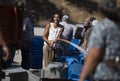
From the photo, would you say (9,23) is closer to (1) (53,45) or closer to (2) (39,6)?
(1) (53,45)

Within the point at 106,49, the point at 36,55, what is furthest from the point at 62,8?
the point at 106,49

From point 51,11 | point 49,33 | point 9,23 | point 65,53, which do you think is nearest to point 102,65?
point 9,23

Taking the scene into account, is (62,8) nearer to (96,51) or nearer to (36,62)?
(36,62)

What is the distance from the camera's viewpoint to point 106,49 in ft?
18.7

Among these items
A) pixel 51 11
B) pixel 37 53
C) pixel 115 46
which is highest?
pixel 115 46

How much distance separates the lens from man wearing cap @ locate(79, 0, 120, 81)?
567 cm

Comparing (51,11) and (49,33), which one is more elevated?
(49,33)

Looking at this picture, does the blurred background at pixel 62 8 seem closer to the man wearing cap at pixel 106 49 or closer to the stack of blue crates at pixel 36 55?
the stack of blue crates at pixel 36 55

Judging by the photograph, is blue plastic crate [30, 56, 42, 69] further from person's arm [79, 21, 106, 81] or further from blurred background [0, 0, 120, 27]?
blurred background [0, 0, 120, 27]

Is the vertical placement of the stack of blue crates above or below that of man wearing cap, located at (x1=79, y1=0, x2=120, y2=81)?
below

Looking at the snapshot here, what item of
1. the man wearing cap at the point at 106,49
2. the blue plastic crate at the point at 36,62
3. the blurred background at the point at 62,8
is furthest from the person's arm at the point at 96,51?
the blurred background at the point at 62,8

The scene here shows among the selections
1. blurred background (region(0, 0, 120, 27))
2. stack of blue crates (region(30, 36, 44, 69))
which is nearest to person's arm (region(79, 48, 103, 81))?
stack of blue crates (region(30, 36, 44, 69))

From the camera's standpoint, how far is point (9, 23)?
29.9 feet

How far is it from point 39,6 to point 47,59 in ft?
61.8
